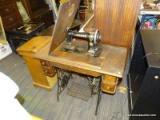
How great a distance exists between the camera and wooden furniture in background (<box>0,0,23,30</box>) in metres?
2.39

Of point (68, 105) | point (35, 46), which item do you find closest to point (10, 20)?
point (35, 46)

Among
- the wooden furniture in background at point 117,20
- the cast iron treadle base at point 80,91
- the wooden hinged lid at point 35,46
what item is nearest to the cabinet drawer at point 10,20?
the wooden hinged lid at point 35,46

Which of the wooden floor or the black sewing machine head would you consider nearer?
the black sewing machine head

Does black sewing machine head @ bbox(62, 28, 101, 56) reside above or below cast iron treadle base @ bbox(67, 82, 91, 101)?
above

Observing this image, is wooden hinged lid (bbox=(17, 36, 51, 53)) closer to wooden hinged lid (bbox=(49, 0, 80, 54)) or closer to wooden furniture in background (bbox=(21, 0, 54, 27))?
wooden hinged lid (bbox=(49, 0, 80, 54))

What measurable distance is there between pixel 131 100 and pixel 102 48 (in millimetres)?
742

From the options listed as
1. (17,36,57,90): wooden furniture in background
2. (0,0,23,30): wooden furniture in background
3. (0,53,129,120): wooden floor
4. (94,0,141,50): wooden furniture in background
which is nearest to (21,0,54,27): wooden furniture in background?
(0,0,23,30): wooden furniture in background

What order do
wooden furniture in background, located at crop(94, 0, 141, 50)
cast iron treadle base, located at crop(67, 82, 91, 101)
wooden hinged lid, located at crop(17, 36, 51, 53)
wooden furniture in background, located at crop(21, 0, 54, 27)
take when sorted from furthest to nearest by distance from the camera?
1. wooden furniture in background, located at crop(21, 0, 54, 27)
2. cast iron treadle base, located at crop(67, 82, 91, 101)
3. wooden hinged lid, located at crop(17, 36, 51, 53)
4. wooden furniture in background, located at crop(94, 0, 141, 50)

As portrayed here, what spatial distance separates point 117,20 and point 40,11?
3060mm

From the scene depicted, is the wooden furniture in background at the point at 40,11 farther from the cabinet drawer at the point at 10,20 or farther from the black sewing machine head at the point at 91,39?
the black sewing machine head at the point at 91,39

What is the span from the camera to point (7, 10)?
246 centimetres

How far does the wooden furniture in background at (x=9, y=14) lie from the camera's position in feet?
7.83

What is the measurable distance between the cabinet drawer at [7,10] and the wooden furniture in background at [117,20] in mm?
2038

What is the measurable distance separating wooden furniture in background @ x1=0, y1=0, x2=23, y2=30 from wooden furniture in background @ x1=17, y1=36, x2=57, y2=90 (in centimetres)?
126
